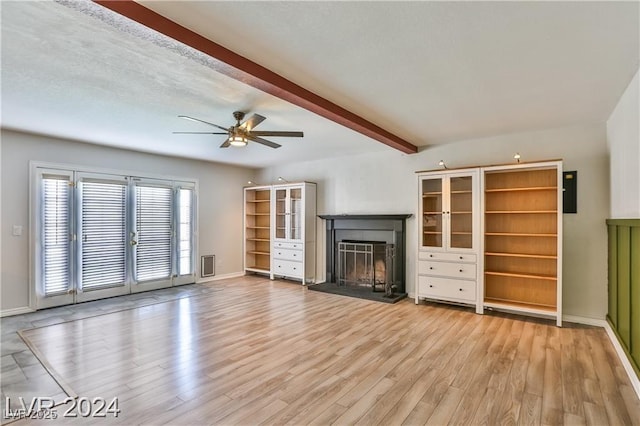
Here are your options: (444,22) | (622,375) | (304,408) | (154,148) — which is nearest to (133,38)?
(444,22)

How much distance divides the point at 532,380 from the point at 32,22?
4480 millimetres

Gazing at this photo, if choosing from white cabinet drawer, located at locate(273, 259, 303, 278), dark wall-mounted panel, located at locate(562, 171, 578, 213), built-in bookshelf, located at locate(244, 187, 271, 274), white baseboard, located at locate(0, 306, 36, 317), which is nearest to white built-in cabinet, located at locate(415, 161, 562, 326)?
dark wall-mounted panel, located at locate(562, 171, 578, 213)

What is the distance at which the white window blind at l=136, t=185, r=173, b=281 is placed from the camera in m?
5.89

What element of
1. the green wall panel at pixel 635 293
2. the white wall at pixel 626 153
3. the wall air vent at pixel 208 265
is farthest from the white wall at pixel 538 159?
the wall air vent at pixel 208 265

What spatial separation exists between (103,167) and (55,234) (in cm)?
127

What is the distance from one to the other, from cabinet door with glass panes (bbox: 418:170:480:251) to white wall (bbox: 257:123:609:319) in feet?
1.29

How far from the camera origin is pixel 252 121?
11.2ft

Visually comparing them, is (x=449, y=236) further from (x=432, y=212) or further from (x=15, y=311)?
(x=15, y=311)

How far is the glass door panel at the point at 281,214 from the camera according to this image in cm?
694

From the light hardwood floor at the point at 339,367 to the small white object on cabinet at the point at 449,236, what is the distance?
371 mm

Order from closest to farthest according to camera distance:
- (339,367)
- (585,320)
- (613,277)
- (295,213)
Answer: (339,367)
(613,277)
(585,320)
(295,213)

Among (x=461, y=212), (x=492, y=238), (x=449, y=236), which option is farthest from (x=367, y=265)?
(x=492, y=238)

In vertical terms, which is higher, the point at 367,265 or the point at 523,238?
the point at 523,238

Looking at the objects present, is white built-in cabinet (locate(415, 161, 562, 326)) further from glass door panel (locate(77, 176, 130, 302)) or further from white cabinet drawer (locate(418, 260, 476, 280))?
glass door panel (locate(77, 176, 130, 302))
